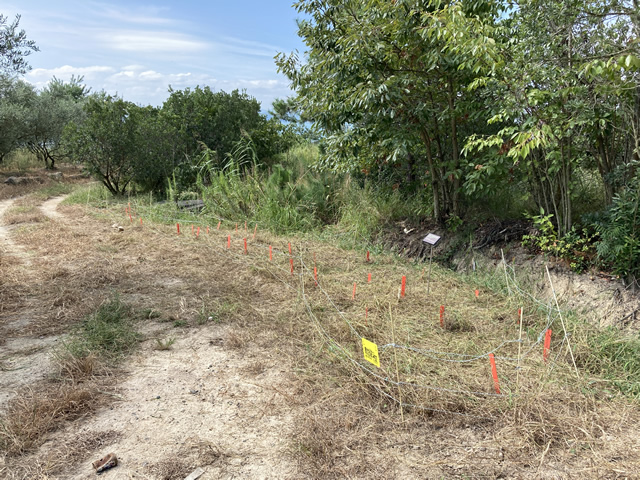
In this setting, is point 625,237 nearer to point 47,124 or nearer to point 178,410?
point 178,410

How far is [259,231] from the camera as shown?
22.4 feet

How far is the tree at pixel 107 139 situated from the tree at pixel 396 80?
19.6 ft

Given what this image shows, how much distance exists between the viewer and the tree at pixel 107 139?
10180 millimetres

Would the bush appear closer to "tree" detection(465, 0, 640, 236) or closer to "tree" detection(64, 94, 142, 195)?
"tree" detection(465, 0, 640, 236)

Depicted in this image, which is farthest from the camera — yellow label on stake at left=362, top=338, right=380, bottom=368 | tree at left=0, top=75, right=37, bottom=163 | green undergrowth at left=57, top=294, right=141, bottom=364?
tree at left=0, top=75, right=37, bottom=163

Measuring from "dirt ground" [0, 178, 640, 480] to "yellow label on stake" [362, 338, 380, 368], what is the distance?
179 mm

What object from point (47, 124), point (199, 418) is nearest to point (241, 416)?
point (199, 418)

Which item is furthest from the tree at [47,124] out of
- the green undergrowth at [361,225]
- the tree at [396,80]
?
the tree at [396,80]

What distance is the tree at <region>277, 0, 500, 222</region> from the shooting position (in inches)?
174

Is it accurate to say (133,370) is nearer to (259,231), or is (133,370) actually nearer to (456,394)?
(456,394)

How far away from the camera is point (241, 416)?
2402mm

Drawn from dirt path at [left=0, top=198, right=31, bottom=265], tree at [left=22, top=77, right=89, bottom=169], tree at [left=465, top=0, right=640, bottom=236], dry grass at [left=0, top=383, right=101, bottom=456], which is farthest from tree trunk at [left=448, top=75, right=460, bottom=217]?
tree at [left=22, top=77, right=89, bottom=169]

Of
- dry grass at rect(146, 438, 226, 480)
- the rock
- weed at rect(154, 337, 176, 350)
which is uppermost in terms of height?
weed at rect(154, 337, 176, 350)

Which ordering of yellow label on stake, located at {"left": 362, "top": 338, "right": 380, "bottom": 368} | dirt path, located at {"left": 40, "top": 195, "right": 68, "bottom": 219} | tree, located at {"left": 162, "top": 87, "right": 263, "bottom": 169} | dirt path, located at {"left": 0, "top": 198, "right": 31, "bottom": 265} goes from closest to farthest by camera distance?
yellow label on stake, located at {"left": 362, "top": 338, "right": 380, "bottom": 368} < dirt path, located at {"left": 0, "top": 198, "right": 31, "bottom": 265} < dirt path, located at {"left": 40, "top": 195, "right": 68, "bottom": 219} < tree, located at {"left": 162, "top": 87, "right": 263, "bottom": 169}
